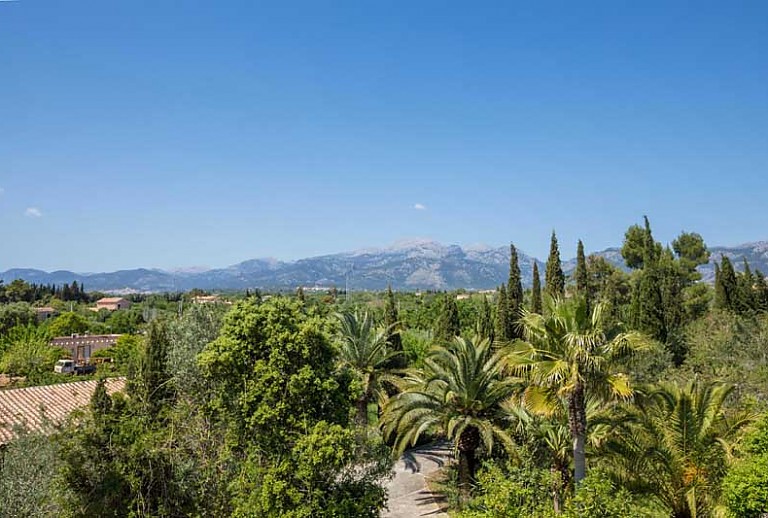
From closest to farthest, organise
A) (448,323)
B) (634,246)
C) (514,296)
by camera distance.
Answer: (448,323) → (514,296) → (634,246)

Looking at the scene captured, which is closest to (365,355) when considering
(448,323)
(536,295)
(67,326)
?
(448,323)

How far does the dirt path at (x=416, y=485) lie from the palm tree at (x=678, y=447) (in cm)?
457

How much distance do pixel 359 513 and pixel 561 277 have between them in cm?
2235

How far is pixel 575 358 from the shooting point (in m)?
7.41

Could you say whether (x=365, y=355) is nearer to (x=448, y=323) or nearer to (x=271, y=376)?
(x=271, y=376)

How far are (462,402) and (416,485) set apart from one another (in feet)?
11.9

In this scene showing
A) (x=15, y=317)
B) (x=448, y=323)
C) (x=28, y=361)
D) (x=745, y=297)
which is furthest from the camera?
(x=15, y=317)

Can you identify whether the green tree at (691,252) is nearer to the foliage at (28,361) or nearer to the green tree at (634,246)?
the green tree at (634,246)

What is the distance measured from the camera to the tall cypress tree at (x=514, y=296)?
1021 inches

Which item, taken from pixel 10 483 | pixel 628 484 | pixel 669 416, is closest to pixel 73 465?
pixel 10 483

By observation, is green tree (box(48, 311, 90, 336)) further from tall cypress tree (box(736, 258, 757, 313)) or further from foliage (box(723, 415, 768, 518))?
tall cypress tree (box(736, 258, 757, 313))

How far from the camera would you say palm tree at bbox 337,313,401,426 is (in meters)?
15.1

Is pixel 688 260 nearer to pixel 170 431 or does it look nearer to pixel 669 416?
pixel 669 416

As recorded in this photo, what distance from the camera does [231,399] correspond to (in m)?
8.73
